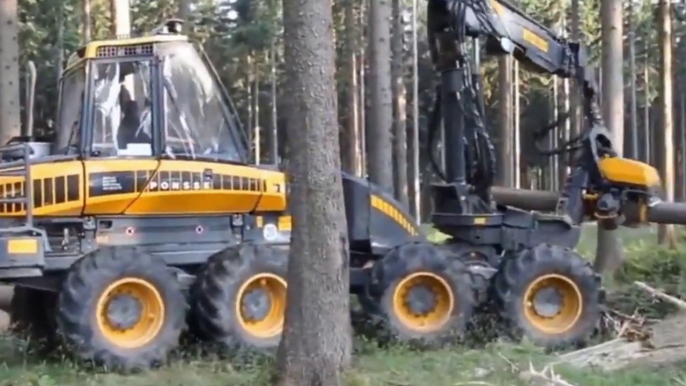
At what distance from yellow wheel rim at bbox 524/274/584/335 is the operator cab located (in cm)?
329

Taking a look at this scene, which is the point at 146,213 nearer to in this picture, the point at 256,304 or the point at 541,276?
the point at 256,304

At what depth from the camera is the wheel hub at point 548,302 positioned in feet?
35.8

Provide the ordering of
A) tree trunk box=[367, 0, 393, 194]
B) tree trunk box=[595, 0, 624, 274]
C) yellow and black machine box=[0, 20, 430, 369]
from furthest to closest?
tree trunk box=[367, 0, 393, 194]
tree trunk box=[595, 0, 624, 274]
yellow and black machine box=[0, 20, 430, 369]

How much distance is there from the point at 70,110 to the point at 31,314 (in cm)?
225

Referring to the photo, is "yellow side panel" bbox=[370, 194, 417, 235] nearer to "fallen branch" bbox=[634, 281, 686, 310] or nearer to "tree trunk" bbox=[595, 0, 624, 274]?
"fallen branch" bbox=[634, 281, 686, 310]

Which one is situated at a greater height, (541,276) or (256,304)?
(541,276)

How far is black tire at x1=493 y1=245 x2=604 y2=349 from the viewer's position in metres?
10.7

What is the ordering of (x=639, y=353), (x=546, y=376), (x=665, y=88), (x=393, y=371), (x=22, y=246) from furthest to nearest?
(x=665, y=88) → (x=22, y=246) → (x=639, y=353) → (x=393, y=371) → (x=546, y=376)

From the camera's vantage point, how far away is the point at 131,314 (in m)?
9.73

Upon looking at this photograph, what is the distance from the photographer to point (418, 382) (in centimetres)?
827

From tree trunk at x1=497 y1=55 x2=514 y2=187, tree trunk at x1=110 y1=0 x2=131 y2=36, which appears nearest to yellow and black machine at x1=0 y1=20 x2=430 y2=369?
tree trunk at x1=110 y1=0 x2=131 y2=36

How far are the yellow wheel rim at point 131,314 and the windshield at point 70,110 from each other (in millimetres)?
1433

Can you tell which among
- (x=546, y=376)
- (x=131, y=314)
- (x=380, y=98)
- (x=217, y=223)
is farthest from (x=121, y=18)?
(x=546, y=376)

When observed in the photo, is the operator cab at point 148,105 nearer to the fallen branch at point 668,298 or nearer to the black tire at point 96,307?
the black tire at point 96,307
